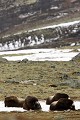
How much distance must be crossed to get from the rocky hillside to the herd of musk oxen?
82.1m

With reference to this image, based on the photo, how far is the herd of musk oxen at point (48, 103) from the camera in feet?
68.1

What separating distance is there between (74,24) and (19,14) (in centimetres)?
2356

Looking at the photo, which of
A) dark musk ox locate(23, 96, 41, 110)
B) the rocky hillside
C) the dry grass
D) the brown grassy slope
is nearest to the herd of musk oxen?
dark musk ox locate(23, 96, 41, 110)

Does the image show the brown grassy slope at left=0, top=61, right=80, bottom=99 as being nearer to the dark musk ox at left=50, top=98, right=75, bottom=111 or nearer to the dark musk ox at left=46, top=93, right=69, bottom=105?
the dark musk ox at left=46, top=93, right=69, bottom=105

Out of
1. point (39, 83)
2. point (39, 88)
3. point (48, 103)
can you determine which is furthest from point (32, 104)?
point (39, 83)

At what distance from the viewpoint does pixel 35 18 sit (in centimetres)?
12356

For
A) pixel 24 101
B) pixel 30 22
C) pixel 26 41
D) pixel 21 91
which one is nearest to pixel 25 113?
pixel 24 101

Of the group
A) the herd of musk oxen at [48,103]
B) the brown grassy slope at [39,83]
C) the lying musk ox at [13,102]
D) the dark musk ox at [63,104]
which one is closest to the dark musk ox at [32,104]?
the herd of musk oxen at [48,103]

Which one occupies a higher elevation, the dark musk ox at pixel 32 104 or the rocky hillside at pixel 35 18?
the rocky hillside at pixel 35 18

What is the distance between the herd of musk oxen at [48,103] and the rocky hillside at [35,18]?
82.1 meters

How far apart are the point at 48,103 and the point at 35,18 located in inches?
3985

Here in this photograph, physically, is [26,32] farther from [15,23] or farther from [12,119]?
[12,119]

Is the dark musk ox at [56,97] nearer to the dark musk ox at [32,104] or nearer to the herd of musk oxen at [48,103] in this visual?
the herd of musk oxen at [48,103]

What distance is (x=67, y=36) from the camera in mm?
107125
